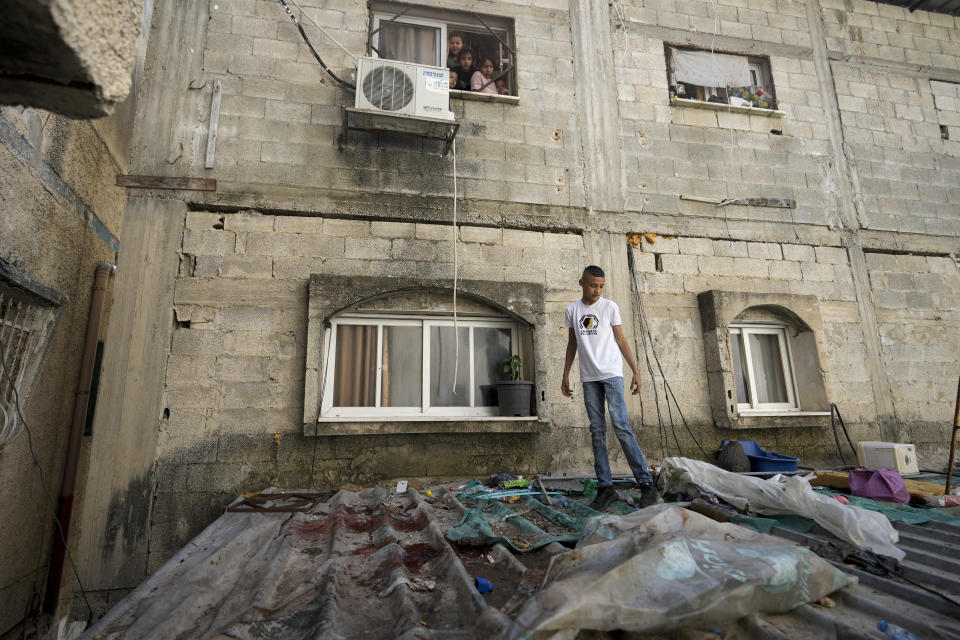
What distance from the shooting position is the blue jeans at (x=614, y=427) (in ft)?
12.3

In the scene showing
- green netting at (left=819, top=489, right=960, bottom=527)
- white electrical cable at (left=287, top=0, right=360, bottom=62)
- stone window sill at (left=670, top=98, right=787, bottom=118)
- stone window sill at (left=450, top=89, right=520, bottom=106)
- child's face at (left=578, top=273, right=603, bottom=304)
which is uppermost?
white electrical cable at (left=287, top=0, right=360, bottom=62)

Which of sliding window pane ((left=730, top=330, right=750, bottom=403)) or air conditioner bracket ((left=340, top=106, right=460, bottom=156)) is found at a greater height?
air conditioner bracket ((left=340, top=106, right=460, bottom=156))

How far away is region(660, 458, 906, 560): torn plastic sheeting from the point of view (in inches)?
98.5

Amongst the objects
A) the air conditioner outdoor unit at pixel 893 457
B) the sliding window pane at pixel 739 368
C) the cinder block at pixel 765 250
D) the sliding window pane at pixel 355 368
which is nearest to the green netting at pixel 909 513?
the air conditioner outdoor unit at pixel 893 457

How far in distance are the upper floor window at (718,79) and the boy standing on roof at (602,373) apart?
12.8 feet

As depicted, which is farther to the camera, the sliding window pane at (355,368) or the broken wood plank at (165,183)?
the sliding window pane at (355,368)

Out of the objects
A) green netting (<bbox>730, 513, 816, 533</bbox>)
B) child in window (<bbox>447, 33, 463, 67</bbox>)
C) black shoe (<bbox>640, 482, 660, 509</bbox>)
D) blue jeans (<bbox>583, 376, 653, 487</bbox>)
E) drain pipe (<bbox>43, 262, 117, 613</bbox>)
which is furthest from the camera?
child in window (<bbox>447, 33, 463, 67</bbox>)

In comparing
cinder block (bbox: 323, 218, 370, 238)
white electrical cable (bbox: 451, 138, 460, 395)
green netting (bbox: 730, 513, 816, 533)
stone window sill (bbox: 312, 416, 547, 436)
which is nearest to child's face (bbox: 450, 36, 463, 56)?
white electrical cable (bbox: 451, 138, 460, 395)

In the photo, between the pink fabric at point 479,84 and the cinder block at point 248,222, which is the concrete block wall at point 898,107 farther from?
the cinder block at point 248,222

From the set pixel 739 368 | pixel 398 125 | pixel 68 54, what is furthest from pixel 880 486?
pixel 398 125

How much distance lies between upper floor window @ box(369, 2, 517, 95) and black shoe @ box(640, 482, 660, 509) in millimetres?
4662

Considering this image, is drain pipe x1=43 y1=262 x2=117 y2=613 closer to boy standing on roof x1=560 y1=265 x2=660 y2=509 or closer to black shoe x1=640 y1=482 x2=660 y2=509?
boy standing on roof x1=560 y1=265 x2=660 y2=509

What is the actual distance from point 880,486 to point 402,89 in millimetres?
5496

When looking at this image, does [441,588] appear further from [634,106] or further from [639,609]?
[634,106]
